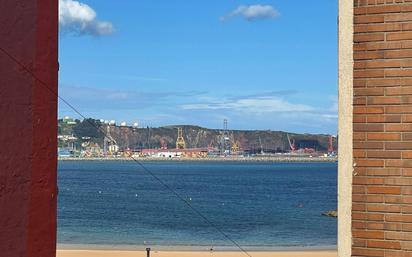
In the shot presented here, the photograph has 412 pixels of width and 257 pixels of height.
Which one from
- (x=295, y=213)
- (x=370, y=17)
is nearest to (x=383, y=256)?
(x=370, y=17)

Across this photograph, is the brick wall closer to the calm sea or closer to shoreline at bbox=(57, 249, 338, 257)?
shoreline at bbox=(57, 249, 338, 257)

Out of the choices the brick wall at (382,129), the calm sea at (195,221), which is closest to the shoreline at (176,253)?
the calm sea at (195,221)

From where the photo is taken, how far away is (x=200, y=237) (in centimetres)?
4384
